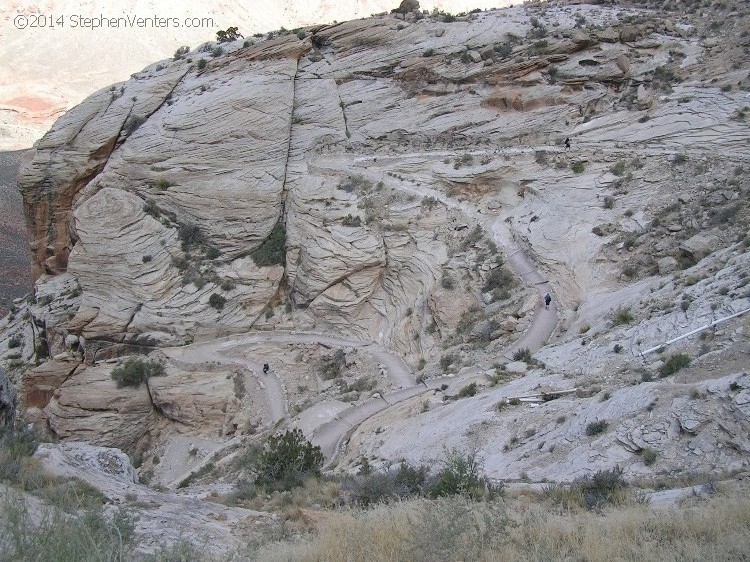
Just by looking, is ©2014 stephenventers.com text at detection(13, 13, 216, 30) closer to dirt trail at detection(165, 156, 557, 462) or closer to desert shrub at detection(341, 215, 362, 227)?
desert shrub at detection(341, 215, 362, 227)

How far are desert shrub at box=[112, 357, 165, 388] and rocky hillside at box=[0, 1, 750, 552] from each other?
0.36 metres

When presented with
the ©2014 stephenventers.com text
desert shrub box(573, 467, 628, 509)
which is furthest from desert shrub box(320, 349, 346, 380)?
the ©2014 stephenventers.com text

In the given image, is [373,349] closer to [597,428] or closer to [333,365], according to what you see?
[333,365]

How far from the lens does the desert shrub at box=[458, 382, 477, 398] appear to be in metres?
13.8

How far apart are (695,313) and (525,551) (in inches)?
341

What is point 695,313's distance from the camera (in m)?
11.8

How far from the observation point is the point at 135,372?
69.9 ft

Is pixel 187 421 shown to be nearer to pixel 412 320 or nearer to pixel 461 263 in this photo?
pixel 412 320

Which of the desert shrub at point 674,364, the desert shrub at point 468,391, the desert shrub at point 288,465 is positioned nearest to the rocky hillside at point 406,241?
the desert shrub at point 674,364

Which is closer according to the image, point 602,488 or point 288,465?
point 602,488

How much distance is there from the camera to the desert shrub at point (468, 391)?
13.8m

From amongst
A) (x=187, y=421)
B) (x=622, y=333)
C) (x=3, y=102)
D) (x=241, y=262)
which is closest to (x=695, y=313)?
(x=622, y=333)

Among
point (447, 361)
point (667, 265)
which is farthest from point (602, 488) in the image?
point (667, 265)

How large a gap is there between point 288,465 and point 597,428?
624cm
